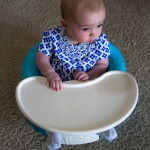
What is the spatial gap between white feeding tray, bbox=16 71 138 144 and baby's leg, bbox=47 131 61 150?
0.03m

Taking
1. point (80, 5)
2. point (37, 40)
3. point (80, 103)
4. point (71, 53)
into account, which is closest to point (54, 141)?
point (80, 103)

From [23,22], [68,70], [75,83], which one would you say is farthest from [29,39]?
[75,83]

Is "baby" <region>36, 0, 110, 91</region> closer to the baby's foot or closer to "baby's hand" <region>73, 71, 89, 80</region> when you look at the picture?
"baby's hand" <region>73, 71, 89, 80</region>

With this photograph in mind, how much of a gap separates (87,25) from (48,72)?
0.20 meters

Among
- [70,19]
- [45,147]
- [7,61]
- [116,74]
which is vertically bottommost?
[45,147]

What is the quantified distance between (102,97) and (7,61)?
54cm

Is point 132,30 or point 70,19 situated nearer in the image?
point 70,19

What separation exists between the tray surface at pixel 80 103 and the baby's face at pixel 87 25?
0.13 meters

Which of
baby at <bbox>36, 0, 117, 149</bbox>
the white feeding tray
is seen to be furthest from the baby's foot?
the white feeding tray

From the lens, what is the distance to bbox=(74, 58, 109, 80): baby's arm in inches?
27.8

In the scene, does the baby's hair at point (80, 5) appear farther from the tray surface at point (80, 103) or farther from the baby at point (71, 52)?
the tray surface at point (80, 103)

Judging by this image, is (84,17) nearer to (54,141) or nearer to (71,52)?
(71,52)

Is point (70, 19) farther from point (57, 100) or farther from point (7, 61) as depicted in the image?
point (7, 61)

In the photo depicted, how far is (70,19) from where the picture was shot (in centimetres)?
61
